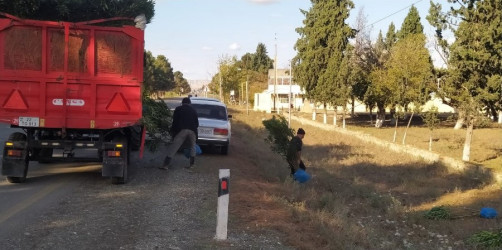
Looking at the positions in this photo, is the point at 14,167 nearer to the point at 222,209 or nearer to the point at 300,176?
the point at 222,209

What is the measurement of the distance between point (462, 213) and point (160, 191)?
755 cm

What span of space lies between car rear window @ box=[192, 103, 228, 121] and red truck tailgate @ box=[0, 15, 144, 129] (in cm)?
703

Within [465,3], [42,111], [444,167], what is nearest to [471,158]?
[444,167]

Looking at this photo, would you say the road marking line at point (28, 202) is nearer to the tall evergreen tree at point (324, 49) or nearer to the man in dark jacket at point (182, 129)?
the man in dark jacket at point (182, 129)

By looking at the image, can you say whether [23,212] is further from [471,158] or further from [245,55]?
[245,55]

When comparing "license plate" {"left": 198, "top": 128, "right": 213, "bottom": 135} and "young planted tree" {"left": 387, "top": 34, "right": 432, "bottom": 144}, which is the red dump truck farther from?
"young planted tree" {"left": 387, "top": 34, "right": 432, "bottom": 144}

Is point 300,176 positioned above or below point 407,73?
below

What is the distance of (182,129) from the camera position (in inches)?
495

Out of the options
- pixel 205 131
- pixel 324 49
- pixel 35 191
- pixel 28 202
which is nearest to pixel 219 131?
pixel 205 131

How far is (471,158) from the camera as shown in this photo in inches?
987

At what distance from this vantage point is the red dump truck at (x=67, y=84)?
31.3 ft

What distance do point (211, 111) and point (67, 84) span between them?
25.3 ft

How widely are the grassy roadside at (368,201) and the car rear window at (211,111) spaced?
1.97 meters

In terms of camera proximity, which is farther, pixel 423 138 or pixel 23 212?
pixel 423 138
